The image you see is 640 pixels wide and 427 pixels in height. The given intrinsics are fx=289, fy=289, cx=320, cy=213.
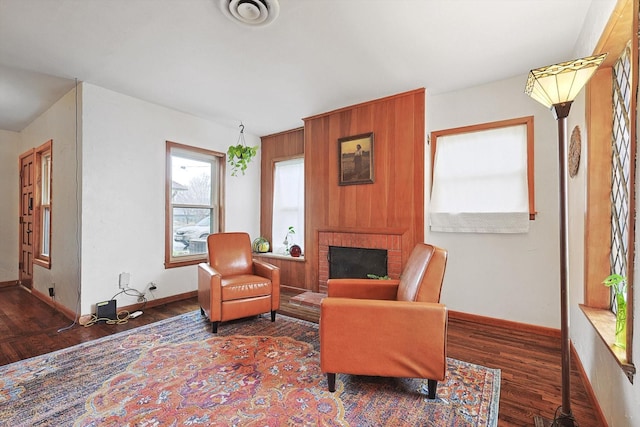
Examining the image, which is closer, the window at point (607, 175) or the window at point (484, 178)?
the window at point (607, 175)

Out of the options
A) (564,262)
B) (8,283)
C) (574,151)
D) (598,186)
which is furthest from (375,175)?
(8,283)

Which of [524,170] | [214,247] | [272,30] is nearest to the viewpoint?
[272,30]

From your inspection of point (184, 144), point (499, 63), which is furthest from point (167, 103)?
point (499, 63)

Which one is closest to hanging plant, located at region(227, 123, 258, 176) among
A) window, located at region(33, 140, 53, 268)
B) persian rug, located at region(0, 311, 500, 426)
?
window, located at region(33, 140, 53, 268)

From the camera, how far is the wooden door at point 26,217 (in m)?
4.26

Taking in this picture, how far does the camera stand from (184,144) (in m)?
3.92

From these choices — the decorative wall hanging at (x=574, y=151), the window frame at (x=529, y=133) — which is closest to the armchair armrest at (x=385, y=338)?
the decorative wall hanging at (x=574, y=151)

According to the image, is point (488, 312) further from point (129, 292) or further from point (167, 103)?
point (167, 103)

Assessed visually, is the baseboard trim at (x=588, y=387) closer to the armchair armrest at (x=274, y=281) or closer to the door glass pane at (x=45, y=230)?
the armchair armrest at (x=274, y=281)

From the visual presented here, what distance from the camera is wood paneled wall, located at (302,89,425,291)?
10.5ft

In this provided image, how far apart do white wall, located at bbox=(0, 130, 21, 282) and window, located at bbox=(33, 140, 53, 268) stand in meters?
0.99

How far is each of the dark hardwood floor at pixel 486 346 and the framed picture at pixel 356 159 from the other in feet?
5.54

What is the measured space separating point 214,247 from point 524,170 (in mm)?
3301

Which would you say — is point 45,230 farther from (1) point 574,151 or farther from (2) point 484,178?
(1) point 574,151
